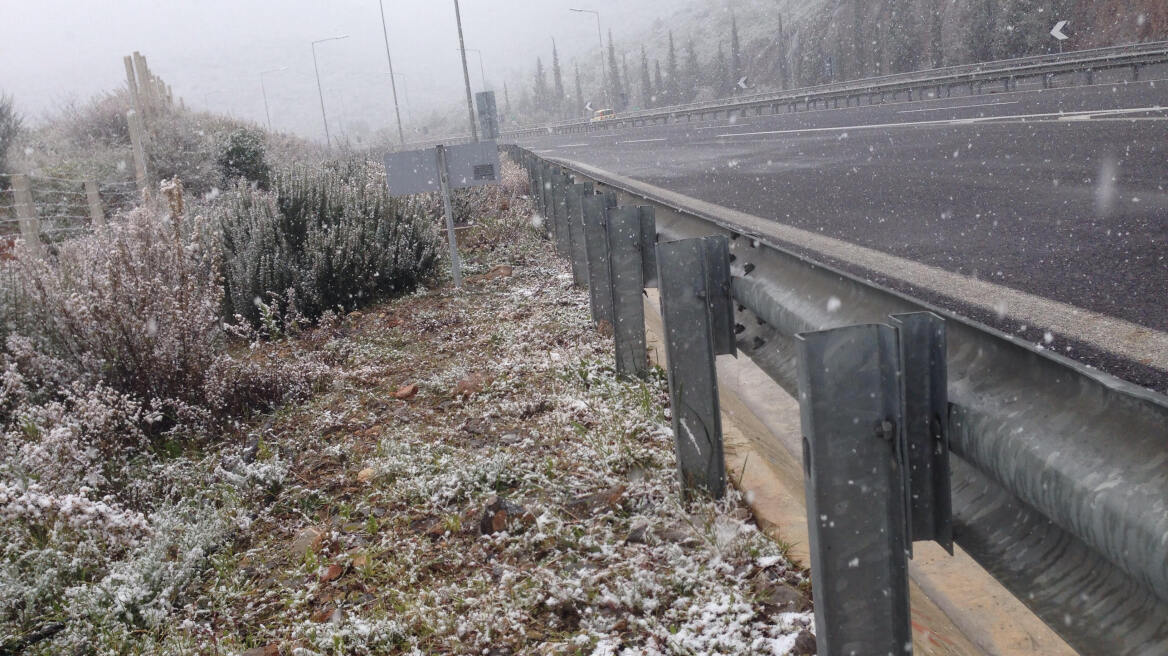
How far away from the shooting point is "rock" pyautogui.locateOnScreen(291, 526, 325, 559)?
3.27 meters

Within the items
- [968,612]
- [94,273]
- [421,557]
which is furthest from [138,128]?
[968,612]

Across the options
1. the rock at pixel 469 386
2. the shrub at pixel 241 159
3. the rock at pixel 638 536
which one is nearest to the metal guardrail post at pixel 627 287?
the rock at pixel 469 386

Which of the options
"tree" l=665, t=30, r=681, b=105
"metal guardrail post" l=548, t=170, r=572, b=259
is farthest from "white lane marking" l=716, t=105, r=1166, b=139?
"tree" l=665, t=30, r=681, b=105

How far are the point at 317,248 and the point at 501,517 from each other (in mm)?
4940

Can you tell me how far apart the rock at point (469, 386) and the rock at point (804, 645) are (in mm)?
2741

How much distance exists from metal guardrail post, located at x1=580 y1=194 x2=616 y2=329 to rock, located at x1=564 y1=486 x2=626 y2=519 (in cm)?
162

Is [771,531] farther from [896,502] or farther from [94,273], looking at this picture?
[94,273]

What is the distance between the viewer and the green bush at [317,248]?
24.3ft

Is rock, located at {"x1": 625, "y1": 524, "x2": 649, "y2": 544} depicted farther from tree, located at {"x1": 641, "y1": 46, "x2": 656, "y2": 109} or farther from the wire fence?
tree, located at {"x1": 641, "y1": 46, "x2": 656, "y2": 109}

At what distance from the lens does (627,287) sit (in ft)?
14.2

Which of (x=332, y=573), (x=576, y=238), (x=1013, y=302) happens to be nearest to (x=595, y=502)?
(x=332, y=573)

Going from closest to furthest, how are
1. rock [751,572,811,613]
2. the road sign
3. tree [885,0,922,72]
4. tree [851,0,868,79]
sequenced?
rock [751,572,811,613] → the road sign → tree [885,0,922,72] → tree [851,0,868,79]

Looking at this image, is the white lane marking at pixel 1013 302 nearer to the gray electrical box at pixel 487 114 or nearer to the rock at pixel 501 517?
the rock at pixel 501 517

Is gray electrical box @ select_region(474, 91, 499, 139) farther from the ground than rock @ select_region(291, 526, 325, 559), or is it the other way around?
gray electrical box @ select_region(474, 91, 499, 139)
